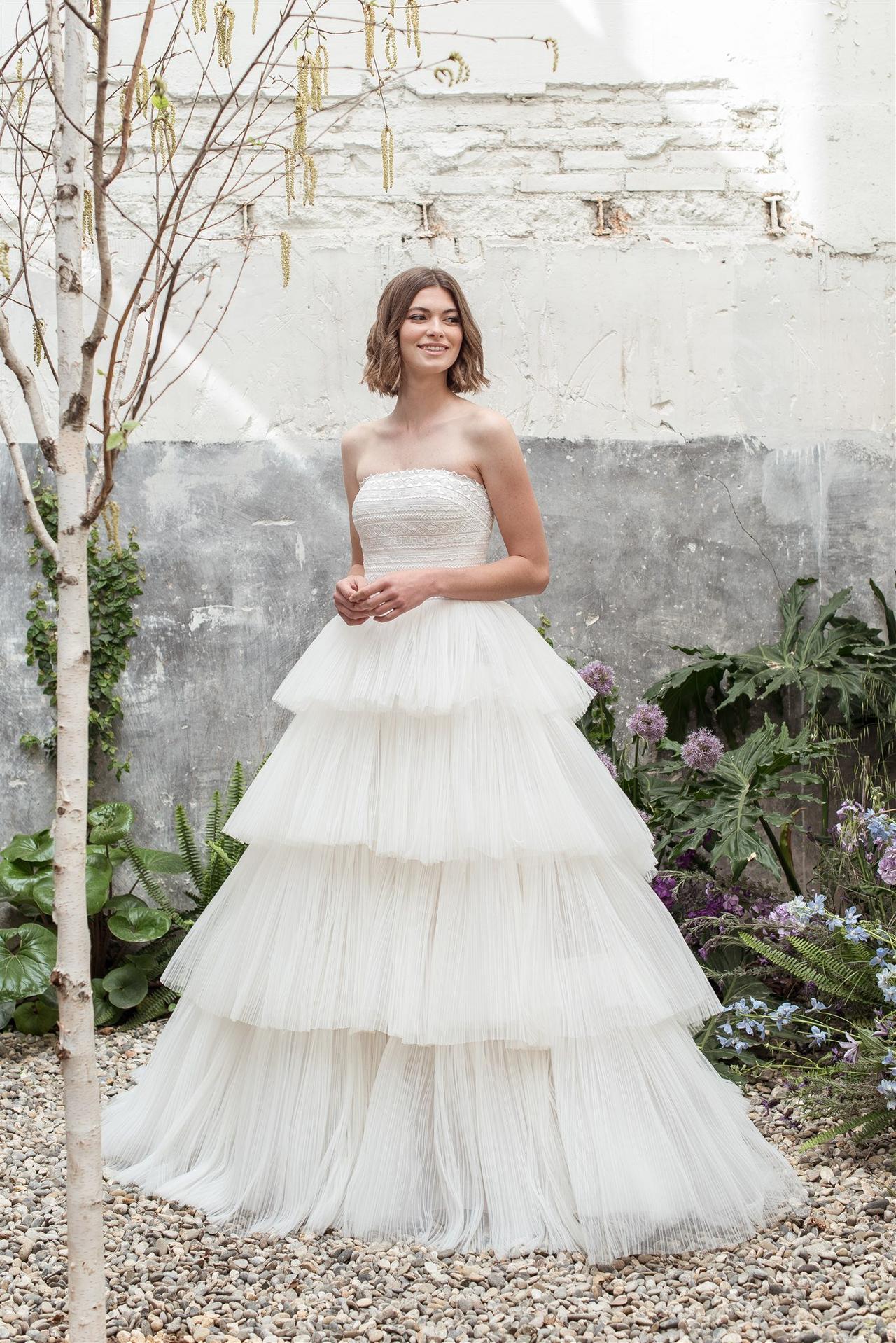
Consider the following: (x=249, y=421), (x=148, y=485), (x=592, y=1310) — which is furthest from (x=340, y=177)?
(x=592, y=1310)

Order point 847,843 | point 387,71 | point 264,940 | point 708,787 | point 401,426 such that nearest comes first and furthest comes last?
point 264,940, point 401,426, point 847,843, point 708,787, point 387,71

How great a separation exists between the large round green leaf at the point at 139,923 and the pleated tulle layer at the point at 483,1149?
102 centimetres

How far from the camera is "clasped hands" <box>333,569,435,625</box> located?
2.33 metres

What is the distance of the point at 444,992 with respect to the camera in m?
2.13

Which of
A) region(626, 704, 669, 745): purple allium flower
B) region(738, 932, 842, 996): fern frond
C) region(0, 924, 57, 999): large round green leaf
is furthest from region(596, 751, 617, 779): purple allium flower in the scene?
region(0, 924, 57, 999): large round green leaf

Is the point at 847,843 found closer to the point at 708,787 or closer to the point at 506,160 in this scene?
the point at 708,787

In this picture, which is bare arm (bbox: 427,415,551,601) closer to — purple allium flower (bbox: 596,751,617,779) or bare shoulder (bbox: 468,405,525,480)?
bare shoulder (bbox: 468,405,525,480)

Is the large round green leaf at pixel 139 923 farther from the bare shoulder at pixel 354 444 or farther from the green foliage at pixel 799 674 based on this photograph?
the green foliage at pixel 799 674

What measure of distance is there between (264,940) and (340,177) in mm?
2559

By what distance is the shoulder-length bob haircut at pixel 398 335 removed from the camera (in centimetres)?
255

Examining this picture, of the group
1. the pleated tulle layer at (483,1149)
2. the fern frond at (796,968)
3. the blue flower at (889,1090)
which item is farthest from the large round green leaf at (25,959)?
the blue flower at (889,1090)

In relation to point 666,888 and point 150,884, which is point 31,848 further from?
point 666,888

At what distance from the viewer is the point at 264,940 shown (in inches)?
90.7

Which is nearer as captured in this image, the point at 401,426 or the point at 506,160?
the point at 401,426
